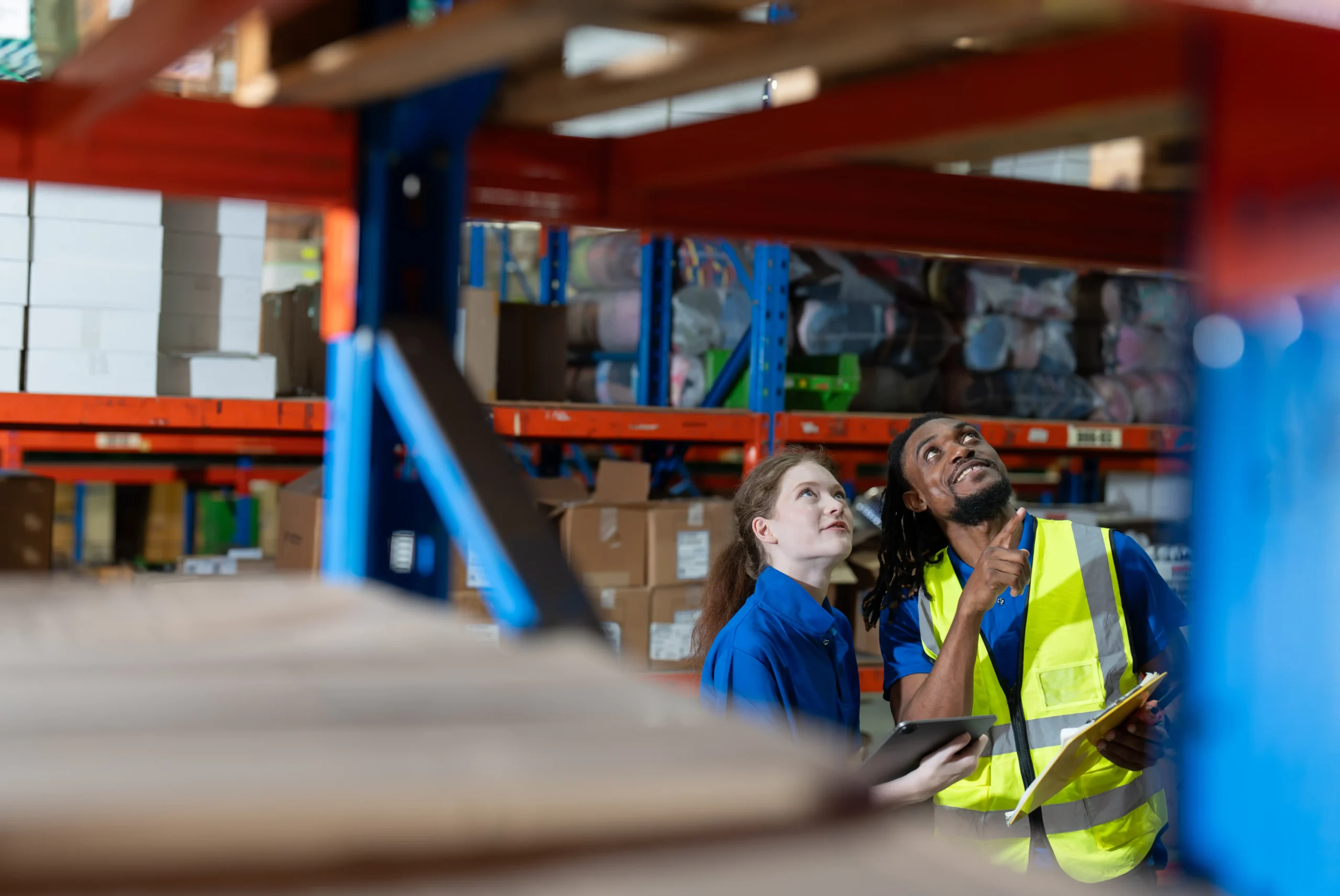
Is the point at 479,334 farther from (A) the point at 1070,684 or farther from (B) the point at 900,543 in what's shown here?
(A) the point at 1070,684

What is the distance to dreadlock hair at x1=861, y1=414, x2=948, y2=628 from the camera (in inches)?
113

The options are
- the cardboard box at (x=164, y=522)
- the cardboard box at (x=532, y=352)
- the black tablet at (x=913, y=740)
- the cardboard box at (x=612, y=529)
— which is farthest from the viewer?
the cardboard box at (x=532, y=352)

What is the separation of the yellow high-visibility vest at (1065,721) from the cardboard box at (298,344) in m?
3.05

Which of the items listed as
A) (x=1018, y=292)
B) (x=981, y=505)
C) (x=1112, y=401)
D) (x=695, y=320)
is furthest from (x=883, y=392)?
(x=981, y=505)

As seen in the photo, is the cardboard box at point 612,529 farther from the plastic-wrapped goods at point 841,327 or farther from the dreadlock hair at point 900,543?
the dreadlock hair at point 900,543

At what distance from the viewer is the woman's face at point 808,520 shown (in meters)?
2.55

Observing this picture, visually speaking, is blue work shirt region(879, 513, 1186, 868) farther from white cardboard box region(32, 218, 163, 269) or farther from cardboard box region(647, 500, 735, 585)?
white cardboard box region(32, 218, 163, 269)

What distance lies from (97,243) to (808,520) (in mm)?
2747

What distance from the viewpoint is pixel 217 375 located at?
4.36m

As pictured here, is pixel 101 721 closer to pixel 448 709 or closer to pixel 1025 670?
pixel 448 709

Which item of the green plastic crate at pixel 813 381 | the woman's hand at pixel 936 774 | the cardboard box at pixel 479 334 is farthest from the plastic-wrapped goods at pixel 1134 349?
the woman's hand at pixel 936 774

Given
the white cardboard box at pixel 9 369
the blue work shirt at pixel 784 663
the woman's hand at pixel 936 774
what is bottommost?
the woman's hand at pixel 936 774

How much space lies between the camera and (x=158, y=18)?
3.27 ft

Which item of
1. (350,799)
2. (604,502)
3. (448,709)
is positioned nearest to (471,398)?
(448,709)
